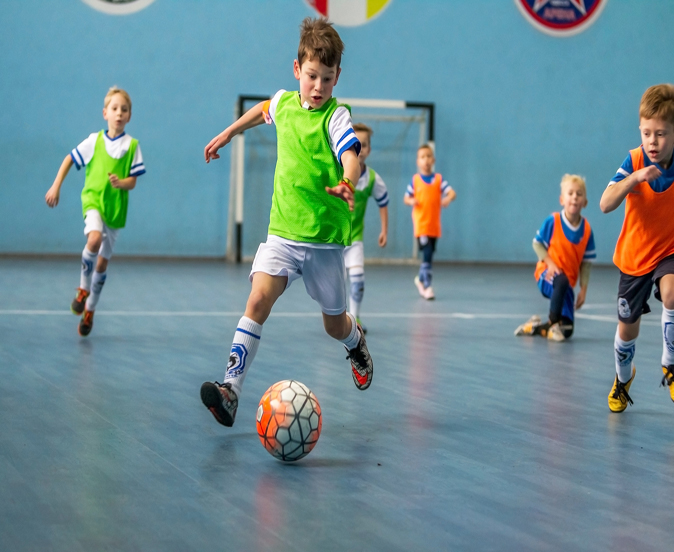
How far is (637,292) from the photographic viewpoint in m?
3.95

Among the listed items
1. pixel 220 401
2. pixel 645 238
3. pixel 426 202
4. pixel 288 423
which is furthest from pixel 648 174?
pixel 426 202

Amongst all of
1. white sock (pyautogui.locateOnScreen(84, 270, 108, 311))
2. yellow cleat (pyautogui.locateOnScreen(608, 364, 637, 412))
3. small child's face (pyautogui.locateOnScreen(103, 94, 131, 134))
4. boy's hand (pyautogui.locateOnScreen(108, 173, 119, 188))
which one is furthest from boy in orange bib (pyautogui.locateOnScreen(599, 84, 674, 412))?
small child's face (pyautogui.locateOnScreen(103, 94, 131, 134))

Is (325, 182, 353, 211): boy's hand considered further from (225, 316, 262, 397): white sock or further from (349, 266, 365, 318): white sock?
(349, 266, 365, 318): white sock

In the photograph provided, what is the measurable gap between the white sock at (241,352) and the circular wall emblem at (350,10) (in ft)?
33.5

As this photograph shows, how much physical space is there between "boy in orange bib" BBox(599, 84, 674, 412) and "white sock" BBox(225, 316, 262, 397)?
1557 mm

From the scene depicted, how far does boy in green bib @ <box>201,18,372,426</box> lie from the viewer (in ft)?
11.5

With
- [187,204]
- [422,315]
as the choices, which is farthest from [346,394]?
[187,204]

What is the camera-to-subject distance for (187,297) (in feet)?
27.6

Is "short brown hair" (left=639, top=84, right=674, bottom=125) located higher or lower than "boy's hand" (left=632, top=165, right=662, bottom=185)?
higher

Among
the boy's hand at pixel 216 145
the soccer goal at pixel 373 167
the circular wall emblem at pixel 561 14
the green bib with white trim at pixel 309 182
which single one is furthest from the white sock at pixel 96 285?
the circular wall emblem at pixel 561 14

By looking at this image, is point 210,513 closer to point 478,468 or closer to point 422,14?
point 478,468

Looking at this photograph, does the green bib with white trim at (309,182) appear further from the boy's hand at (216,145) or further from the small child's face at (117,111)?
the small child's face at (117,111)

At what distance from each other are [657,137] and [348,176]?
1.34 meters

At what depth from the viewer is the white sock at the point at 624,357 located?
4082mm
